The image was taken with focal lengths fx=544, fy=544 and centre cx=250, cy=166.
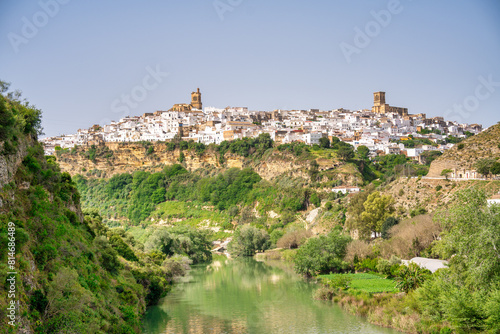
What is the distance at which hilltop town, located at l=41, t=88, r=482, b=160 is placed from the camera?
316ft

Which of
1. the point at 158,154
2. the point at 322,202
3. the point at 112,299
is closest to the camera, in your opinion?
the point at 112,299

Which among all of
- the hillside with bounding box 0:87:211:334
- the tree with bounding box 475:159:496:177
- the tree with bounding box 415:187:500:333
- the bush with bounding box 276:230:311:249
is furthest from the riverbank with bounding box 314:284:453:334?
the bush with bounding box 276:230:311:249

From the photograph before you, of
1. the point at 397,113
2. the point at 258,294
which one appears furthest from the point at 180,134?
the point at 258,294

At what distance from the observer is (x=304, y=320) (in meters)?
27.9

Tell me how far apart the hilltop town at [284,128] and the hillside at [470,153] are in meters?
38.6

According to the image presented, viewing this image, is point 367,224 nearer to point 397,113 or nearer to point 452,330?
point 452,330

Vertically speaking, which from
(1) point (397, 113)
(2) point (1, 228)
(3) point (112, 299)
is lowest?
(3) point (112, 299)

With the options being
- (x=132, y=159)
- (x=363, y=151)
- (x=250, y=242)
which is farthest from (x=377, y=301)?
(x=132, y=159)

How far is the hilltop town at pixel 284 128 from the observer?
96.3m

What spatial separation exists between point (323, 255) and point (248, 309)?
10317mm

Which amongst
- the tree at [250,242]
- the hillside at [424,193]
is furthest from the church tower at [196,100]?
the hillside at [424,193]

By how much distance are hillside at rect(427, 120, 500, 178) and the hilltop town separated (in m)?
38.6

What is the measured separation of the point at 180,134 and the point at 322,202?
48078 mm

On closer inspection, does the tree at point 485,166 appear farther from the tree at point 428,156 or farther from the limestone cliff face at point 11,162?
the tree at point 428,156
